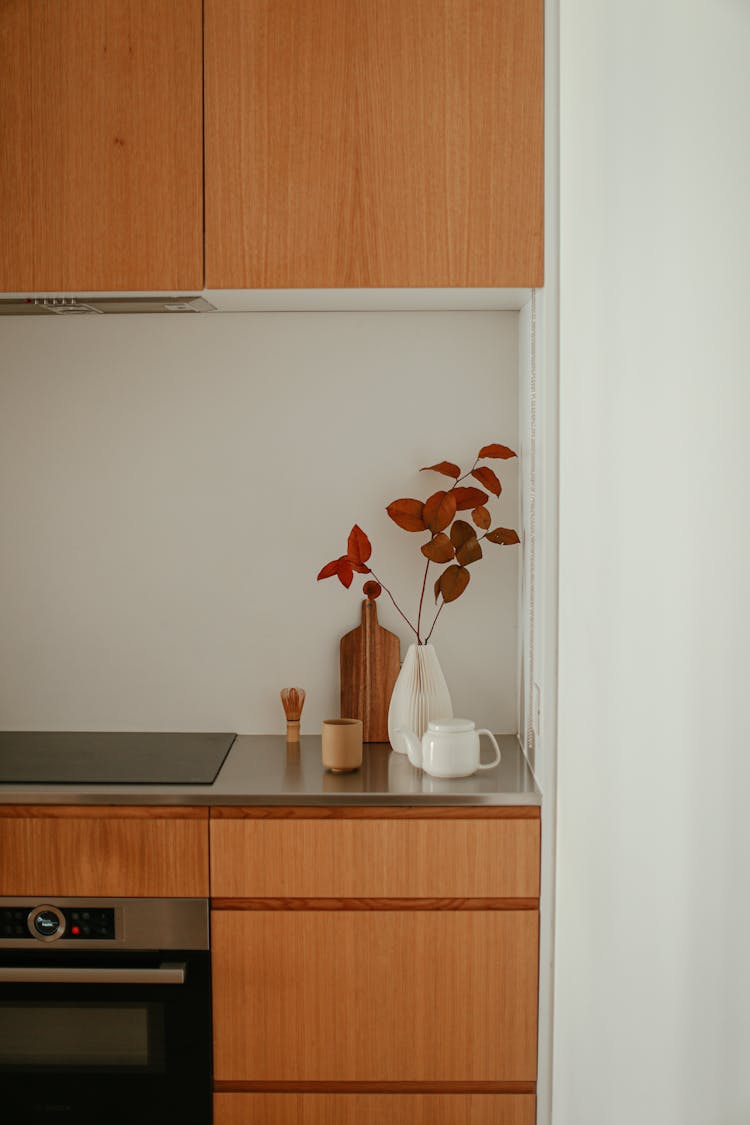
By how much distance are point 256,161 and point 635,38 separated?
2.70 ft

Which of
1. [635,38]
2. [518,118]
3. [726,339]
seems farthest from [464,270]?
[726,339]

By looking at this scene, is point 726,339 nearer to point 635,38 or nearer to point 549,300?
point 635,38

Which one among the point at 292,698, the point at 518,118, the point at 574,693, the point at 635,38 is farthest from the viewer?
the point at 292,698

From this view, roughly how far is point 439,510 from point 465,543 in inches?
3.6

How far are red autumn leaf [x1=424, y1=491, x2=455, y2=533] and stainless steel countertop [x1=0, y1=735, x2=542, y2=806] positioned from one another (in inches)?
19.7

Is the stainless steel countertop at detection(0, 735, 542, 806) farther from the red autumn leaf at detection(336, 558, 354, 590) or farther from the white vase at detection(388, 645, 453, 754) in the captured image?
the red autumn leaf at detection(336, 558, 354, 590)

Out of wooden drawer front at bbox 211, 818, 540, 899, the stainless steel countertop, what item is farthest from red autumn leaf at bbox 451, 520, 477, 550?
wooden drawer front at bbox 211, 818, 540, 899

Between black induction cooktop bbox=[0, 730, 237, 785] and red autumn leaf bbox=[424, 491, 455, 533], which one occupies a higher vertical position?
red autumn leaf bbox=[424, 491, 455, 533]

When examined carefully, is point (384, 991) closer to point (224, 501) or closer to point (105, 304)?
point (224, 501)

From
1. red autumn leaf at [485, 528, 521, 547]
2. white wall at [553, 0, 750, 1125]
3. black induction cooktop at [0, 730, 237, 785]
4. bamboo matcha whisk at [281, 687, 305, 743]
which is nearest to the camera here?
white wall at [553, 0, 750, 1125]

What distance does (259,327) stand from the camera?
92.2 inches

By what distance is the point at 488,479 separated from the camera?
2184 millimetres

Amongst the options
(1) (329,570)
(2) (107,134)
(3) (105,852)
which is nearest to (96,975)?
(3) (105,852)

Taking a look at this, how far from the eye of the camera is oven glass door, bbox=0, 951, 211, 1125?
74.5 inches
